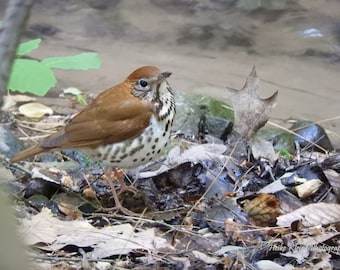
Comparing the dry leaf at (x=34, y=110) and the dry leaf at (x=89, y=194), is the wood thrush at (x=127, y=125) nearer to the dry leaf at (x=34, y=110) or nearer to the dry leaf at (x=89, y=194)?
the dry leaf at (x=89, y=194)

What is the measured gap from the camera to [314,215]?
12.3 ft

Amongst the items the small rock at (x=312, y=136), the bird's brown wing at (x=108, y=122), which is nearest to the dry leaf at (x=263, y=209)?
the bird's brown wing at (x=108, y=122)

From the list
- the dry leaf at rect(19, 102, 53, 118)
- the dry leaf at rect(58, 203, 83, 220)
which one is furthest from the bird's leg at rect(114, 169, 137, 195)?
the dry leaf at rect(19, 102, 53, 118)

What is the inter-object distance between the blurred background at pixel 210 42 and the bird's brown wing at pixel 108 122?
110 inches

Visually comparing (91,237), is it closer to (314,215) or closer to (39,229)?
(39,229)

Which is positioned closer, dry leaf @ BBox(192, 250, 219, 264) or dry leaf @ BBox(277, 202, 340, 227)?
dry leaf @ BBox(192, 250, 219, 264)

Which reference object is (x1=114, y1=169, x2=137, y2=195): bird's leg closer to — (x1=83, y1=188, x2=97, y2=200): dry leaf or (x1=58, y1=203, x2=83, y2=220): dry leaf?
(x1=83, y1=188, x2=97, y2=200): dry leaf

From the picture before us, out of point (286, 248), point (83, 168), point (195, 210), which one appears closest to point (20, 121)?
point (83, 168)

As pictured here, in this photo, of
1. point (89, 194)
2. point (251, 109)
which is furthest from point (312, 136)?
point (89, 194)

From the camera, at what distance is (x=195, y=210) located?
382 centimetres

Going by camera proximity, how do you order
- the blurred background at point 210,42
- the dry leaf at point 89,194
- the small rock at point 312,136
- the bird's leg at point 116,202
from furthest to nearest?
the blurred background at point 210,42
the small rock at point 312,136
the dry leaf at point 89,194
the bird's leg at point 116,202

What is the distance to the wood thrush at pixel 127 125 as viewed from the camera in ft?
12.1

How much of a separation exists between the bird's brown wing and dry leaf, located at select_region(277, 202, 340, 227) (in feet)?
2.56

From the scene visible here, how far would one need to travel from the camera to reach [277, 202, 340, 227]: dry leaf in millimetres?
3682
